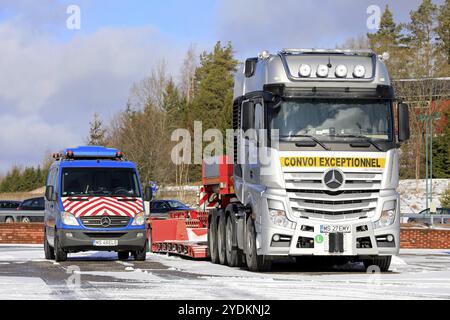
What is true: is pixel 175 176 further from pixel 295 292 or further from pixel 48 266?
pixel 295 292

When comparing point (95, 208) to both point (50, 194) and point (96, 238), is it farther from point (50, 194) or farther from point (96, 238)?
point (50, 194)

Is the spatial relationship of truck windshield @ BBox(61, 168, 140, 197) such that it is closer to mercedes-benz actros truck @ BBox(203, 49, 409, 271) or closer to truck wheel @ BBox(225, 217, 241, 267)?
truck wheel @ BBox(225, 217, 241, 267)

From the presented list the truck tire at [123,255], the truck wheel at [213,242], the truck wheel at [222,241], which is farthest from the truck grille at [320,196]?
the truck tire at [123,255]

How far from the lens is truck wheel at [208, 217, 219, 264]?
2357 centimetres

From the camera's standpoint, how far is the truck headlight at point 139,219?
23469 millimetres

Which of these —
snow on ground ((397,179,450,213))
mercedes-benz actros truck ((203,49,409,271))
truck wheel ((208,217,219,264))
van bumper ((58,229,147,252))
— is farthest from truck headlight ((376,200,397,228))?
snow on ground ((397,179,450,213))

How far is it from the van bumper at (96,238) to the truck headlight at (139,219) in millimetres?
159

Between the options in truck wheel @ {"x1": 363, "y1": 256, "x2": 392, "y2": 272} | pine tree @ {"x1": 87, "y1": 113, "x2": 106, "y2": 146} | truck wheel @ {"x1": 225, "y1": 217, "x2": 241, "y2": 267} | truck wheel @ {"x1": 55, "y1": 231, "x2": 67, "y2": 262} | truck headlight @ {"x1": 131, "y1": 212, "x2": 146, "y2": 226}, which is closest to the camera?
truck wheel @ {"x1": 363, "y1": 256, "x2": 392, "y2": 272}

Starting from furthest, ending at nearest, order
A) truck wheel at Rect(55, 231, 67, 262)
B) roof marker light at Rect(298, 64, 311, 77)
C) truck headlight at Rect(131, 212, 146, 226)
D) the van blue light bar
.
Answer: the van blue light bar < truck headlight at Rect(131, 212, 146, 226) < truck wheel at Rect(55, 231, 67, 262) < roof marker light at Rect(298, 64, 311, 77)

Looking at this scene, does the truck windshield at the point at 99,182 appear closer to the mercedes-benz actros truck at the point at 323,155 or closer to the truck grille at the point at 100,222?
the truck grille at the point at 100,222

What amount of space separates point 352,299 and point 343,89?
643 centimetres

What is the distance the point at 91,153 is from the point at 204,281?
884cm

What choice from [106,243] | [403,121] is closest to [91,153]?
[106,243]

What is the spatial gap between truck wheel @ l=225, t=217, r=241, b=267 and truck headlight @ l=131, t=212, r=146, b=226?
2.23m
